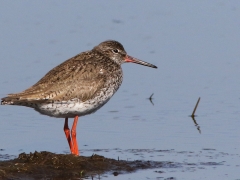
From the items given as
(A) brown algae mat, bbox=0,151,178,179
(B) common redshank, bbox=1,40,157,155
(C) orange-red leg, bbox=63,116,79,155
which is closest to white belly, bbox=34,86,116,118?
(B) common redshank, bbox=1,40,157,155

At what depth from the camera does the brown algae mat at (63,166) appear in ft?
39.2

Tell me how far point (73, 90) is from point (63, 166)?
1.36m

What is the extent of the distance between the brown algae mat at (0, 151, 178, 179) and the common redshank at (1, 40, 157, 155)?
820 mm

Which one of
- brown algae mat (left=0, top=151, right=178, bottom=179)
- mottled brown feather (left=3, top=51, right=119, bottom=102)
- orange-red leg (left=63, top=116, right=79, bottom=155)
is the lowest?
brown algae mat (left=0, top=151, right=178, bottom=179)

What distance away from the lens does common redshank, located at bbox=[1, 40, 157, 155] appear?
12.7 meters

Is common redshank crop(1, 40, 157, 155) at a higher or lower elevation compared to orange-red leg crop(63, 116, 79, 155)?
higher

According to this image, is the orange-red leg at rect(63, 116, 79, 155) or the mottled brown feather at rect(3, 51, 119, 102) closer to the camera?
the mottled brown feather at rect(3, 51, 119, 102)

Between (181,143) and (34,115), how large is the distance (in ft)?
10.7

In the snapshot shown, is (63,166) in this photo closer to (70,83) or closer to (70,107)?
(70,107)

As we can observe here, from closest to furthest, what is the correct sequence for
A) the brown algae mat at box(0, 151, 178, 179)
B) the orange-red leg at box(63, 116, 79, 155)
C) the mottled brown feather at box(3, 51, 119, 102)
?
the brown algae mat at box(0, 151, 178, 179) < the mottled brown feather at box(3, 51, 119, 102) < the orange-red leg at box(63, 116, 79, 155)

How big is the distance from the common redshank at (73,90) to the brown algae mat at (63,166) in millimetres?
820

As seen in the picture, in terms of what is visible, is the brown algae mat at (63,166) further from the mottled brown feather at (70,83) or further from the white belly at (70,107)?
the mottled brown feather at (70,83)

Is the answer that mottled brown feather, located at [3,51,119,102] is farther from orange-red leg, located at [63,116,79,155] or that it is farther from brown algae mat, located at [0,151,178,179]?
brown algae mat, located at [0,151,178,179]

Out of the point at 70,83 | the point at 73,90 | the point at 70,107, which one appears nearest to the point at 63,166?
the point at 70,107
